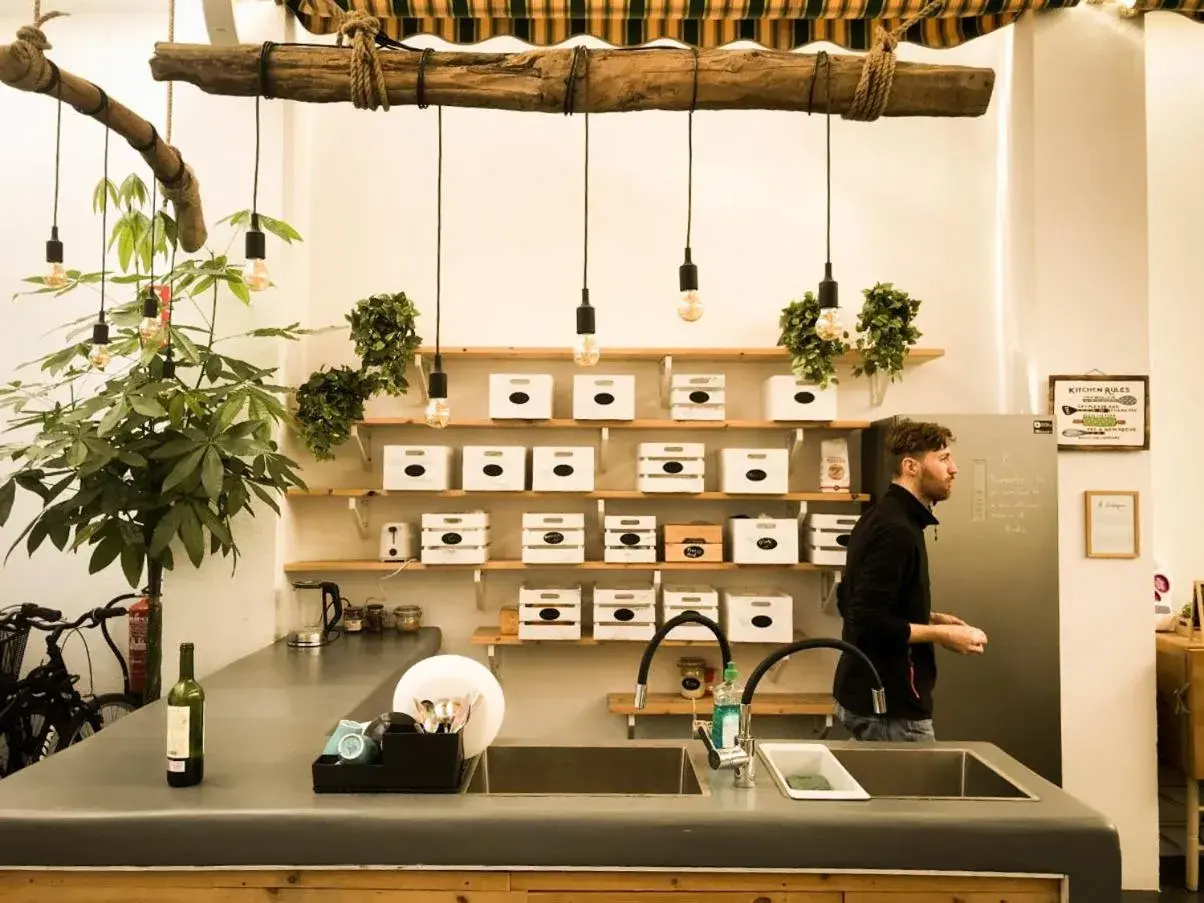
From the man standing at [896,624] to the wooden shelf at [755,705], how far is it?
0.97 metres

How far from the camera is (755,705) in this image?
3.66 m

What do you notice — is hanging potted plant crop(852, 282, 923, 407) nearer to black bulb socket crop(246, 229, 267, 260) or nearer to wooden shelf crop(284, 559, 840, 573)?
wooden shelf crop(284, 559, 840, 573)

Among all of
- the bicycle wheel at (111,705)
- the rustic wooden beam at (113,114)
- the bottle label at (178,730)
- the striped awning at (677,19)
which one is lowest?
the bicycle wheel at (111,705)

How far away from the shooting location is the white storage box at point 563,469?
→ 3615mm

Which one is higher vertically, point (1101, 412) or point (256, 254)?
point (256, 254)

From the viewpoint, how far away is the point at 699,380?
3672 millimetres

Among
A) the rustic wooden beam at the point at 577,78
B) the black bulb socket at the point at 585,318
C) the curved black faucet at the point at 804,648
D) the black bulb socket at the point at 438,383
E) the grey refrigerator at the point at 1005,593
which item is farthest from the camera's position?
the grey refrigerator at the point at 1005,593

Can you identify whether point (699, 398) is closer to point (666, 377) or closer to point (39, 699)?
point (666, 377)

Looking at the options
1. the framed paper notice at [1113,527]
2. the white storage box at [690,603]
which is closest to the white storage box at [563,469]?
the white storage box at [690,603]

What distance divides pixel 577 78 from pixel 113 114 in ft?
4.35

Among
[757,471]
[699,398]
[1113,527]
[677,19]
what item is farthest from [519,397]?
[1113,527]

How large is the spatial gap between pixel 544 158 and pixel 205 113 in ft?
4.90

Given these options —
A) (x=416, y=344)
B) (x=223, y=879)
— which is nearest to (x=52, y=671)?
(x=416, y=344)

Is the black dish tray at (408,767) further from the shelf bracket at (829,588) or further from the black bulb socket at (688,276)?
the shelf bracket at (829,588)
